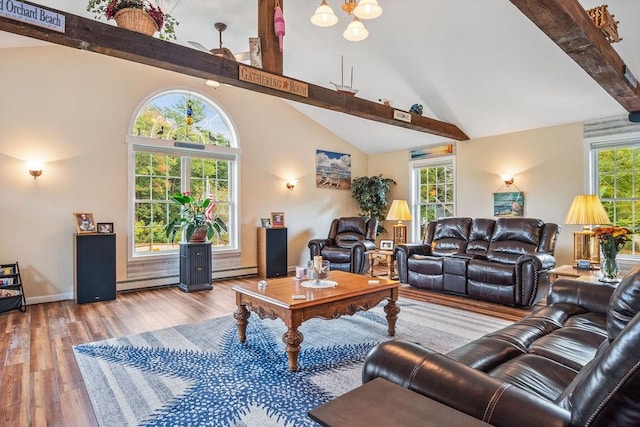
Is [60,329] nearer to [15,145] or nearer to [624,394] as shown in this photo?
[15,145]

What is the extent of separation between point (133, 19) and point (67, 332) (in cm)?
287

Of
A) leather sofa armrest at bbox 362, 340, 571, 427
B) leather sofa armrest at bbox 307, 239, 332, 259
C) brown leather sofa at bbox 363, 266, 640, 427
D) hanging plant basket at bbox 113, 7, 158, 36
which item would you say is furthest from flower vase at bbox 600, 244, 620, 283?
hanging plant basket at bbox 113, 7, 158, 36

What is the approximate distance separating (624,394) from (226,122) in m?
6.13

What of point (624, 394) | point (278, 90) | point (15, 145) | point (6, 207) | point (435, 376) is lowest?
point (435, 376)

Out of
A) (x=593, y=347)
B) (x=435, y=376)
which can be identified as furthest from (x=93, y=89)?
(x=593, y=347)

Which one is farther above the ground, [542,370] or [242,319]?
[542,370]

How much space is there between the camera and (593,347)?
199 centimetres

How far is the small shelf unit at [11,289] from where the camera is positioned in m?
4.11

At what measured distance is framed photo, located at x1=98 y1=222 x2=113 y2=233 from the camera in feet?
16.2

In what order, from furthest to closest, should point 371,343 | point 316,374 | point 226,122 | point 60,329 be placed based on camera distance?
point 226,122, point 60,329, point 371,343, point 316,374


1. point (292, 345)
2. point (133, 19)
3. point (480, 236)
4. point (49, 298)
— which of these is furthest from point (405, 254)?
point (49, 298)

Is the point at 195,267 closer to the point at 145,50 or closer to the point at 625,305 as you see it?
the point at 145,50

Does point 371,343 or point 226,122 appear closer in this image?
point 371,343

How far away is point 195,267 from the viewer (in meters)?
5.36
